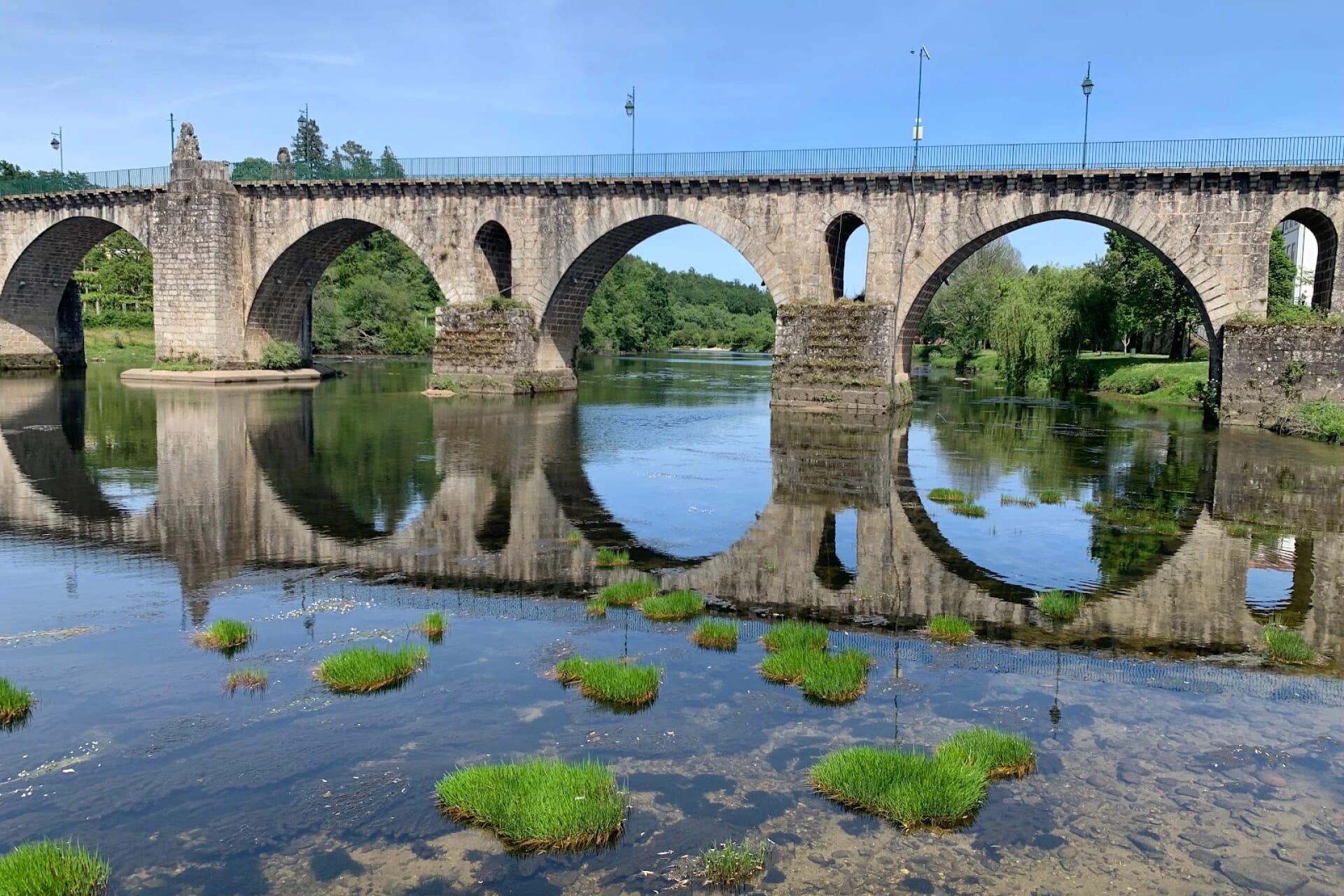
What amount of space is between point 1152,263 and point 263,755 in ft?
173

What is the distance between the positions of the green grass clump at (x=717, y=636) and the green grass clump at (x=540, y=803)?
10.4 ft

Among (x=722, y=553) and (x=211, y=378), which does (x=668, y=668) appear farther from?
(x=211, y=378)

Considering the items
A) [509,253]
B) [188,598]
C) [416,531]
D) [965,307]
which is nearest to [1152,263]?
[965,307]

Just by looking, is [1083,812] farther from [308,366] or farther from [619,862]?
[308,366]

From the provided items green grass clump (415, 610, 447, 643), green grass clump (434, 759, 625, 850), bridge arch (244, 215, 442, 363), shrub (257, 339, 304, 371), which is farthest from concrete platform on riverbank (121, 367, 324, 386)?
green grass clump (434, 759, 625, 850)

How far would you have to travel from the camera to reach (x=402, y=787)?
6863mm

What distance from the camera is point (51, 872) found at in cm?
549

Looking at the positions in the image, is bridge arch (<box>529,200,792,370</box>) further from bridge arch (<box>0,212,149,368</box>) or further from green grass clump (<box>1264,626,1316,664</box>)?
green grass clump (<box>1264,626,1316,664</box>)

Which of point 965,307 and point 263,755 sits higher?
point 965,307

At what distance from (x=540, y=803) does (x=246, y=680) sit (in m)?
3.62

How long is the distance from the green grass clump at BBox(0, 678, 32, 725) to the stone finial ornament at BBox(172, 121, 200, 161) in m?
46.7

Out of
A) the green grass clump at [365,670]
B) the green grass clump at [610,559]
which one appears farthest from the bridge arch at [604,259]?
the green grass clump at [365,670]

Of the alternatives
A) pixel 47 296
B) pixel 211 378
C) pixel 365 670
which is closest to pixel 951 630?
pixel 365 670

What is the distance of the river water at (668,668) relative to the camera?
616cm
